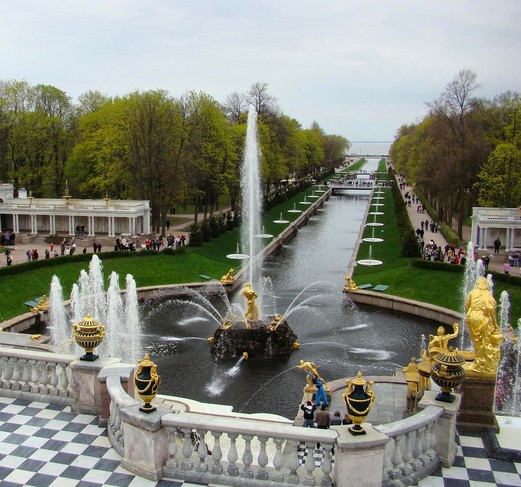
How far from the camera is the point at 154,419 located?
10031 mm

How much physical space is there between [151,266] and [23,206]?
64.5 feet

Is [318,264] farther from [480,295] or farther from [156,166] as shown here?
[480,295]

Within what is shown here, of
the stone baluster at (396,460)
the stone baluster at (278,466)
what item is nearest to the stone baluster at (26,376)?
the stone baluster at (278,466)

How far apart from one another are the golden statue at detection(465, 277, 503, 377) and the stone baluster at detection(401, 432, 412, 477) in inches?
102

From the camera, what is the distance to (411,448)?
33.5ft

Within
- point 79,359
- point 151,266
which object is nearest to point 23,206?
point 151,266

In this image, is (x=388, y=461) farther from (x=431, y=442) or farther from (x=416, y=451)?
(x=431, y=442)

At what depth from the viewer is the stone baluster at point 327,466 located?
9555 mm

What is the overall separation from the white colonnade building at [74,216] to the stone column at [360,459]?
45.3 metres

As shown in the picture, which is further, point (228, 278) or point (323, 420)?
point (228, 278)

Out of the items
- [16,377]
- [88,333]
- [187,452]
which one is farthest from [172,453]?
[16,377]

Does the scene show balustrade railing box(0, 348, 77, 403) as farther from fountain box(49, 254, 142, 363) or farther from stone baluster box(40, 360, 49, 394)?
fountain box(49, 254, 142, 363)

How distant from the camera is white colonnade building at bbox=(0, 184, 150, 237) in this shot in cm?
5369

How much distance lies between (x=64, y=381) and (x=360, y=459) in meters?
6.65
